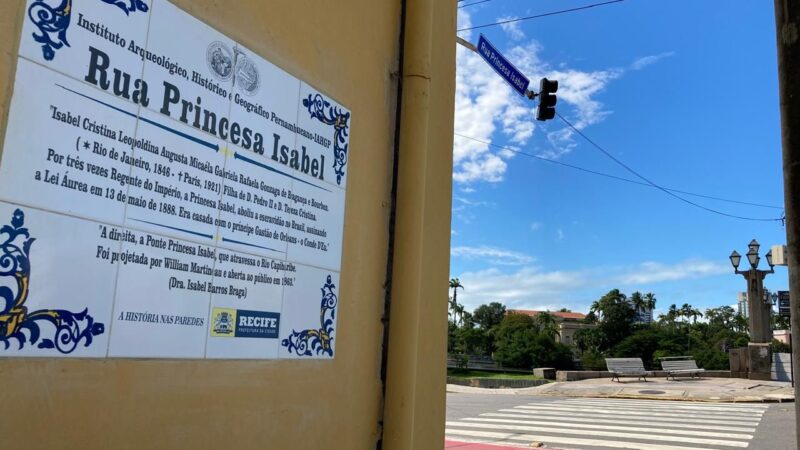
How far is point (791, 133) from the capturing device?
4.20 meters

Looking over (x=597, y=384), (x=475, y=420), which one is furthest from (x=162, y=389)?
(x=597, y=384)

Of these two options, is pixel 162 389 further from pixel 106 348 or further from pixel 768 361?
pixel 768 361

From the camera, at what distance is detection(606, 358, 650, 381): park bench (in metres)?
23.0

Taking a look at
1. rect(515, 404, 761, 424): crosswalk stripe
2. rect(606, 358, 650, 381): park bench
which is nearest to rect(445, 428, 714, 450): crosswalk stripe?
rect(515, 404, 761, 424): crosswalk stripe

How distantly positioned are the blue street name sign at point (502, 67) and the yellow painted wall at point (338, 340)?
17.9ft

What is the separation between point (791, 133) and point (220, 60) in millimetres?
3934

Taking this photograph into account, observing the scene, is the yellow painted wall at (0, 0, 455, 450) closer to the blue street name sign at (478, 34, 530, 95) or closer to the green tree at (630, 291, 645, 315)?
the blue street name sign at (478, 34, 530, 95)

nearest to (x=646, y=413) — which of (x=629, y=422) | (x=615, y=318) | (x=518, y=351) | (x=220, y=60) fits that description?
(x=629, y=422)

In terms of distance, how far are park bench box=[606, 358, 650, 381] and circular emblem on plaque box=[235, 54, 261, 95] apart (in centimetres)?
2304

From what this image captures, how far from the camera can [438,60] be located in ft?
12.2

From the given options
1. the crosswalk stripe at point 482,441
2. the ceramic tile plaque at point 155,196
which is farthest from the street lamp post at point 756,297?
the ceramic tile plaque at point 155,196

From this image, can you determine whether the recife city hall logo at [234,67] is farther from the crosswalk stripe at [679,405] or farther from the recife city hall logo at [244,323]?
the crosswalk stripe at [679,405]

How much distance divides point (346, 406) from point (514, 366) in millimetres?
49725

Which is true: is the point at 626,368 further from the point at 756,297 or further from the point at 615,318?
the point at 615,318
